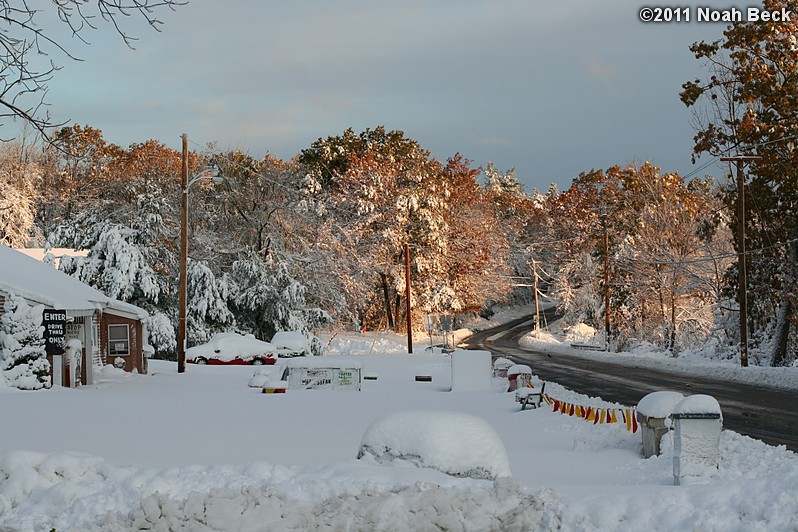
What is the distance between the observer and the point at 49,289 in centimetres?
2936

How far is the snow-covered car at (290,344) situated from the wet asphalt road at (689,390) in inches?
449

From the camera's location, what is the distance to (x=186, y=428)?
1870 cm

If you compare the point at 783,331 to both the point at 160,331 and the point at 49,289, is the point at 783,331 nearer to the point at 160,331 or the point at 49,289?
the point at 49,289

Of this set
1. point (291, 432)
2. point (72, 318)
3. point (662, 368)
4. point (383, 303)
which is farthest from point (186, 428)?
point (383, 303)

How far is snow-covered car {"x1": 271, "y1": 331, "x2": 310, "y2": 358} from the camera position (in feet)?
155

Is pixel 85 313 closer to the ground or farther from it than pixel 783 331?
farther from it

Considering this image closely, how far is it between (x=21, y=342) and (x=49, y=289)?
3040 millimetres

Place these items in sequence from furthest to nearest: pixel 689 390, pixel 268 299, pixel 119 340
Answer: pixel 268 299 < pixel 119 340 < pixel 689 390

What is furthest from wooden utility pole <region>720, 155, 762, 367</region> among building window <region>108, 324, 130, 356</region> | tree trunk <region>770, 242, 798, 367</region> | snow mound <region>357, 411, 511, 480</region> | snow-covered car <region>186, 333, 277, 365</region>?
snow mound <region>357, 411, 511, 480</region>

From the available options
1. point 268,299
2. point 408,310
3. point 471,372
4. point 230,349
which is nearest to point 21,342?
point 471,372

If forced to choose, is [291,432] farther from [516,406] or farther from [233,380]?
[233,380]

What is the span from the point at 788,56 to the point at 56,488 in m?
33.4

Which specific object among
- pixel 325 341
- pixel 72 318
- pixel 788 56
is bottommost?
Answer: pixel 325 341

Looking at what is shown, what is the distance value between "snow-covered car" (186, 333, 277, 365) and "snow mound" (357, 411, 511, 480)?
112ft
